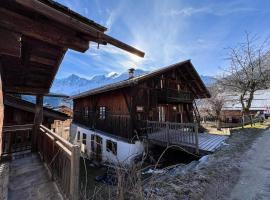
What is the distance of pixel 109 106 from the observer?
13344mm

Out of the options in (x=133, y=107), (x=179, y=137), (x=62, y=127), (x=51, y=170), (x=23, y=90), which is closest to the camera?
(x=51, y=170)

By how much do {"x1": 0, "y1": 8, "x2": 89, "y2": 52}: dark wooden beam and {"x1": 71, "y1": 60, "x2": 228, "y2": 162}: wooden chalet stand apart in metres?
6.56

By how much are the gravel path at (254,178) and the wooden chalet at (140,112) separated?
2.47m

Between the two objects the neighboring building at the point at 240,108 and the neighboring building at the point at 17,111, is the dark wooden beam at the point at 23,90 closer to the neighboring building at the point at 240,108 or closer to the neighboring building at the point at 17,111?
the neighboring building at the point at 17,111

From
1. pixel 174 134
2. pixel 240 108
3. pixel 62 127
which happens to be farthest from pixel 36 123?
pixel 240 108

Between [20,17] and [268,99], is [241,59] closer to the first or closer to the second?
A: [20,17]

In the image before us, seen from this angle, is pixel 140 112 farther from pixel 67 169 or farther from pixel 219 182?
pixel 67 169

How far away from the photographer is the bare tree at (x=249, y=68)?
14.7m

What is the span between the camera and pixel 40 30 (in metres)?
2.47

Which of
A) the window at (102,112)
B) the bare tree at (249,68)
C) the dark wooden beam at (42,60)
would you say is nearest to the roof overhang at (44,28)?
the dark wooden beam at (42,60)

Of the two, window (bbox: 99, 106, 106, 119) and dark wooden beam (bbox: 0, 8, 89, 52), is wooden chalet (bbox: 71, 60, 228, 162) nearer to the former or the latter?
window (bbox: 99, 106, 106, 119)

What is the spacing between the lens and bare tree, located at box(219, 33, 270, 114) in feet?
48.2

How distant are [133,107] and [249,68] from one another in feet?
38.1

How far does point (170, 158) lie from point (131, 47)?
340 inches
